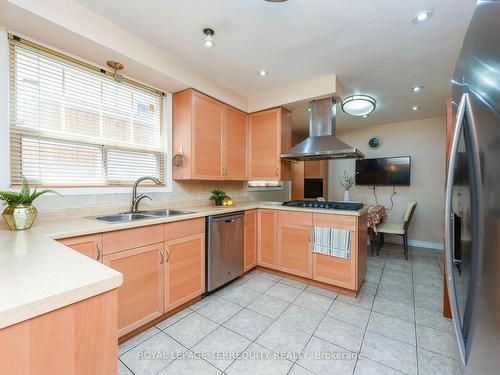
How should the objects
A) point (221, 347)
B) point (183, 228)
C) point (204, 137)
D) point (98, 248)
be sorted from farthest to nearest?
point (204, 137) → point (183, 228) → point (221, 347) → point (98, 248)

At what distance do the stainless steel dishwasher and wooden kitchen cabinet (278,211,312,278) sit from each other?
1.69 feet

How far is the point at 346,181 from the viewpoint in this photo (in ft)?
16.1

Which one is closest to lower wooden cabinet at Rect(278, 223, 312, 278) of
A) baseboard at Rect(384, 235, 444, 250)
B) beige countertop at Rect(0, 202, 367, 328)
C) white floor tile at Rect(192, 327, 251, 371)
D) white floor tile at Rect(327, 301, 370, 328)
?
white floor tile at Rect(327, 301, 370, 328)

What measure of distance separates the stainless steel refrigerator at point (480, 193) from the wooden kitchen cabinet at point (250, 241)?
2155mm

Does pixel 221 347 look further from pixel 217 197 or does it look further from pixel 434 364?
pixel 217 197

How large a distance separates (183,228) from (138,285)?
0.56m

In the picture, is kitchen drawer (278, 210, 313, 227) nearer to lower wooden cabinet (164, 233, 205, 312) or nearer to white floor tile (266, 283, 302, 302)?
white floor tile (266, 283, 302, 302)

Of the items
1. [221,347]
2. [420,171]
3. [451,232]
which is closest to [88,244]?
[221,347]

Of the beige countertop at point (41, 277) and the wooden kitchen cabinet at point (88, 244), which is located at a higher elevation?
the beige countertop at point (41, 277)

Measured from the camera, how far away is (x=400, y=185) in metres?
4.29

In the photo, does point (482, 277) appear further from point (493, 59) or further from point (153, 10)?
point (153, 10)

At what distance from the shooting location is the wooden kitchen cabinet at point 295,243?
261 centimetres

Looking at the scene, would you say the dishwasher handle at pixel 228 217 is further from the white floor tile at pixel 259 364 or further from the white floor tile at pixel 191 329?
the white floor tile at pixel 259 364

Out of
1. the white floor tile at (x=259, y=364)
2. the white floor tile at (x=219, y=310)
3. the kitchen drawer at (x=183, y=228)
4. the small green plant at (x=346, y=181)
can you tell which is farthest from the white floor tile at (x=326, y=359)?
the small green plant at (x=346, y=181)
